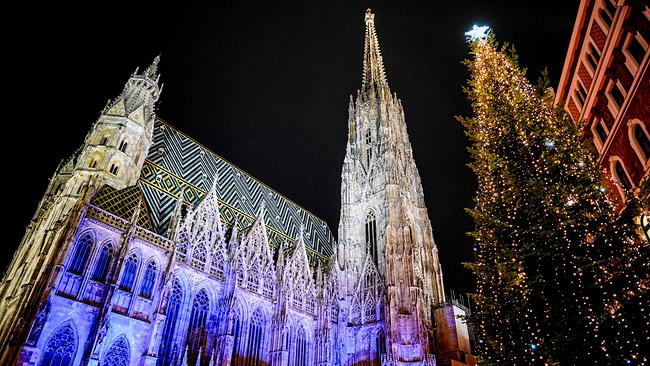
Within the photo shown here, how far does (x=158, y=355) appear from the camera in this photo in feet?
56.6

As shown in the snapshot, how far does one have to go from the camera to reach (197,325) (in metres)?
19.6

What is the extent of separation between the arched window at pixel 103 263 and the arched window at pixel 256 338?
8788 mm

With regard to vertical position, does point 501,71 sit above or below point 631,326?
above

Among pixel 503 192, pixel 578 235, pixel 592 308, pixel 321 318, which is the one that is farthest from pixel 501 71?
pixel 321 318

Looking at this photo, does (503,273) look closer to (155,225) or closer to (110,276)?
(110,276)

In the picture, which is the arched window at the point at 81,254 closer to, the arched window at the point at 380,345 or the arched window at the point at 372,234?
the arched window at the point at 380,345

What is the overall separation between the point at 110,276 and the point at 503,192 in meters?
15.9

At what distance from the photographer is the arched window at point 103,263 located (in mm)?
16312

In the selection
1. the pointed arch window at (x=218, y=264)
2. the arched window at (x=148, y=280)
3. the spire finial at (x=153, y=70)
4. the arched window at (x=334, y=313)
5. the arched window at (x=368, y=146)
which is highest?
the arched window at (x=368, y=146)

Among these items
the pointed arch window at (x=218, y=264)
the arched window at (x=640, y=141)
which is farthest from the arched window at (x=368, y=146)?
the arched window at (x=640, y=141)

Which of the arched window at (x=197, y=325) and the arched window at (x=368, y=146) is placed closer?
the arched window at (x=197, y=325)

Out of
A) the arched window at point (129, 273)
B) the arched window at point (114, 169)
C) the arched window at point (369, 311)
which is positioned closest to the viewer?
the arched window at point (129, 273)

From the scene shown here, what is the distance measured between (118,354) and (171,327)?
9.79ft

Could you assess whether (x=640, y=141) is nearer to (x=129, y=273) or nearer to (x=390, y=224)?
(x=390, y=224)
